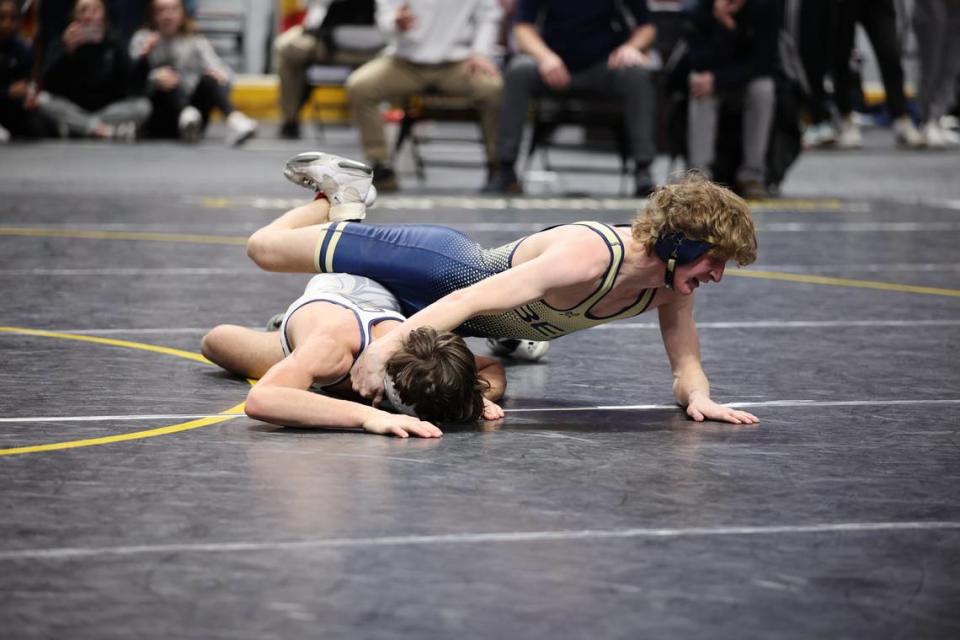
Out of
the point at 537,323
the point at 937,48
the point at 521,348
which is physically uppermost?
the point at 537,323

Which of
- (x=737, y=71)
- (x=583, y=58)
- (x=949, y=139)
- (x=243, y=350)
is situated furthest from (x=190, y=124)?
(x=243, y=350)

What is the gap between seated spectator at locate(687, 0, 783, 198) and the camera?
7.97 m

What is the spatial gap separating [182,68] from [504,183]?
12.4ft

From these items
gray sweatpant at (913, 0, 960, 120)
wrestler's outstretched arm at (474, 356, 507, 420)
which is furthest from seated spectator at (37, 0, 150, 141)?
wrestler's outstretched arm at (474, 356, 507, 420)

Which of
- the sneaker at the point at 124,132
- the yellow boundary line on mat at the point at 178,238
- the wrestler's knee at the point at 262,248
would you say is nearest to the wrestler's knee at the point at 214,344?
the wrestler's knee at the point at 262,248

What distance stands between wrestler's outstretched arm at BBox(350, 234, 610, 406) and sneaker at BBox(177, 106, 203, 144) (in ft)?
27.7

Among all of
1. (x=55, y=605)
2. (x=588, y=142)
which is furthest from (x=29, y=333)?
(x=588, y=142)

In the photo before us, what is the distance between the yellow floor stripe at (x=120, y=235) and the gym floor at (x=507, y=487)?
2.85ft

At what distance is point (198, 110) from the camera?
11.7m

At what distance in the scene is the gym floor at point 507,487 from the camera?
213cm

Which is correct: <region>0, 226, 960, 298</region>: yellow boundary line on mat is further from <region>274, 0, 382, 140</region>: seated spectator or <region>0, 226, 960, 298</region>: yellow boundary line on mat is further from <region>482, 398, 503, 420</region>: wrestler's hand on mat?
<region>274, 0, 382, 140</region>: seated spectator

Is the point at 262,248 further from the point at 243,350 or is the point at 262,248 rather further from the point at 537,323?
the point at 537,323

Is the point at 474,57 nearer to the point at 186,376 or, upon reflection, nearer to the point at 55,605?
the point at 186,376

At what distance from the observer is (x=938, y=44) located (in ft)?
38.5
